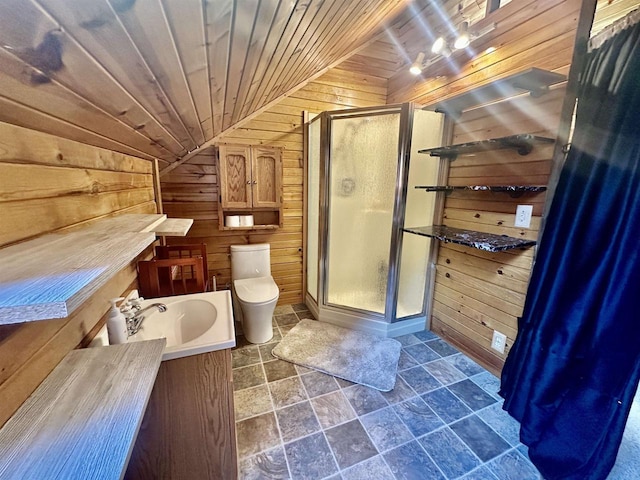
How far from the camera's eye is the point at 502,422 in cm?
155

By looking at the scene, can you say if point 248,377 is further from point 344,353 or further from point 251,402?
point 344,353

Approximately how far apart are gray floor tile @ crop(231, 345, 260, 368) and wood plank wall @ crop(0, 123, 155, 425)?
1.18 metres

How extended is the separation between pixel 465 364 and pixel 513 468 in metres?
0.76

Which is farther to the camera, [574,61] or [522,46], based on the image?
[522,46]

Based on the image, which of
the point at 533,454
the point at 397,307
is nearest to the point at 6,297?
the point at 533,454

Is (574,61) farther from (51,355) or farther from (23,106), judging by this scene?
(51,355)

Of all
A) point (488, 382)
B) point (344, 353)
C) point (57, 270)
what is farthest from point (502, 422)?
point (57, 270)

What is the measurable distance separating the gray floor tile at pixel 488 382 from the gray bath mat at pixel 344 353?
0.55 m

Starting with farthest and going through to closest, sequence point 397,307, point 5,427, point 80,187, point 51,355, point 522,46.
A: point 397,307 < point 522,46 < point 80,187 < point 51,355 < point 5,427

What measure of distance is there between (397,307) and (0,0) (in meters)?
2.56

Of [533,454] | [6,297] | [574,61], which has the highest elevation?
[574,61]

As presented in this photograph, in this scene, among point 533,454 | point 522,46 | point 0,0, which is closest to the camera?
point 0,0

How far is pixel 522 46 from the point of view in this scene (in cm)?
164

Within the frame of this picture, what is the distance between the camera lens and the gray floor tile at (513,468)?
1.27m
